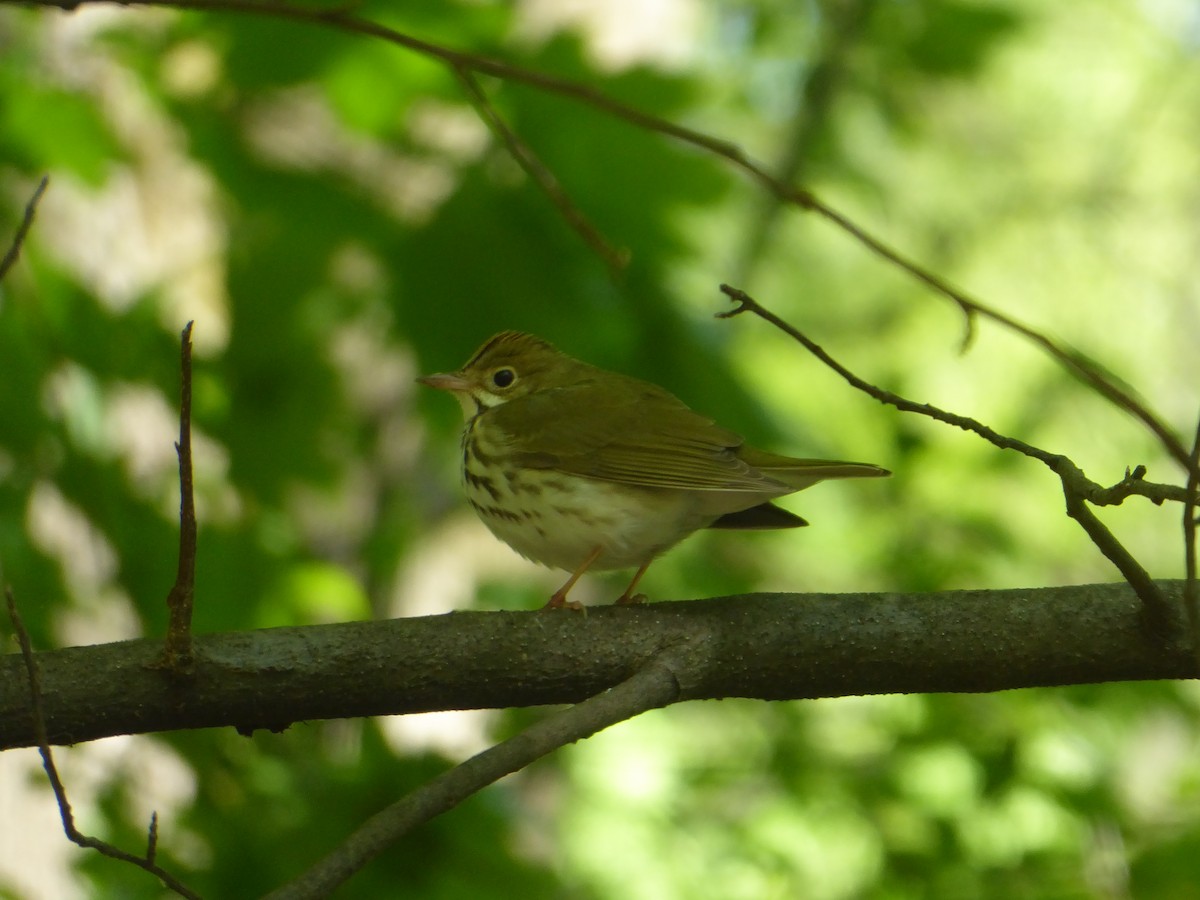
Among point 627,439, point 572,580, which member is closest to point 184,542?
point 572,580

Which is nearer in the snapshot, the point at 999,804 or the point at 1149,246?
the point at 999,804

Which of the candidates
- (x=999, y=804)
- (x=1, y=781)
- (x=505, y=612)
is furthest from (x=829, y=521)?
(x=505, y=612)

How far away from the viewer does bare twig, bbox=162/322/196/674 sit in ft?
4.83

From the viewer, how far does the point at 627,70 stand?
3.43m

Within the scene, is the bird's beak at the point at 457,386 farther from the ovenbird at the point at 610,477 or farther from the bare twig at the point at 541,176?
the bare twig at the point at 541,176

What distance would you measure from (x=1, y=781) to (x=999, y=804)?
4121mm

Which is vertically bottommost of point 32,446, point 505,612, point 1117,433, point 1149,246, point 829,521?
point 505,612

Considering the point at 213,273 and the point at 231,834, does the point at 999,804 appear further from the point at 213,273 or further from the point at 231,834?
the point at 213,273

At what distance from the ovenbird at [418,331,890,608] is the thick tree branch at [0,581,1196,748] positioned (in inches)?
26.1

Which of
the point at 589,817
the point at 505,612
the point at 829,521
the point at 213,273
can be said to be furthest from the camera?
the point at 589,817

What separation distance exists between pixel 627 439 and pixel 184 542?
154 cm

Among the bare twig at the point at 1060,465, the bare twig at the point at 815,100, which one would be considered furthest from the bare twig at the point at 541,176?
the bare twig at the point at 815,100

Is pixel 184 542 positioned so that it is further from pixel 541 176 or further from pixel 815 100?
pixel 815 100

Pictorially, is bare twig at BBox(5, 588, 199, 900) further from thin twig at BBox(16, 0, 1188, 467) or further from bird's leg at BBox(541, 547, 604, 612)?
bird's leg at BBox(541, 547, 604, 612)
